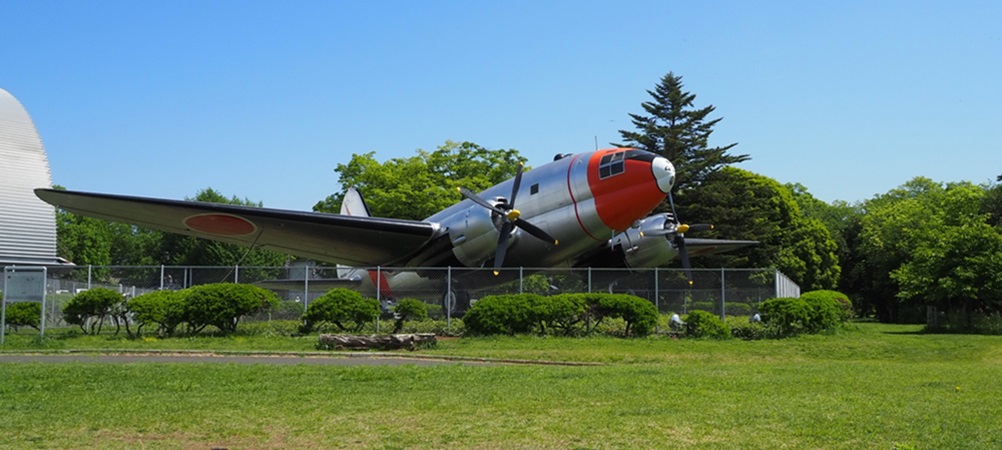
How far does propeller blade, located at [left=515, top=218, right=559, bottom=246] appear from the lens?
2494 centimetres

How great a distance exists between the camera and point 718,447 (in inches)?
273

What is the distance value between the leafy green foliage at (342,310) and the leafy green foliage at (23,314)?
7314 mm

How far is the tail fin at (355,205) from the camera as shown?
39125 mm

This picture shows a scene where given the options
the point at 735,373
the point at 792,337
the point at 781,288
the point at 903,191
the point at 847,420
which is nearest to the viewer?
the point at 847,420

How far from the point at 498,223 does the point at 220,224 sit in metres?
8.28

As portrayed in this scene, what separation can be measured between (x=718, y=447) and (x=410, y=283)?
2257 cm

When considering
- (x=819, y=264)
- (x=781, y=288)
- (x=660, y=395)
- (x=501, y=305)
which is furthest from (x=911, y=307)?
(x=660, y=395)

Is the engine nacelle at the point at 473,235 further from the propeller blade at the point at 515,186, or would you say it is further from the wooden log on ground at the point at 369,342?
the wooden log on ground at the point at 369,342

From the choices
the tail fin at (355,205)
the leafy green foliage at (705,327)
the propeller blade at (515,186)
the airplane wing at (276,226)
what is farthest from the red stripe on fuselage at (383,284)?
the leafy green foliage at (705,327)

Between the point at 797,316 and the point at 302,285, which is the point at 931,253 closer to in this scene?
the point at 797,316

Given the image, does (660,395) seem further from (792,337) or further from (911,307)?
(911,307)

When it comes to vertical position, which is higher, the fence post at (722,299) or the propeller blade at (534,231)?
the propeller blade at (534,231)

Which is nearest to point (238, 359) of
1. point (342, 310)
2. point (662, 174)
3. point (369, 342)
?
point (369, 342)

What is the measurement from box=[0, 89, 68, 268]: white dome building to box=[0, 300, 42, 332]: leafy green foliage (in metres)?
33.3
